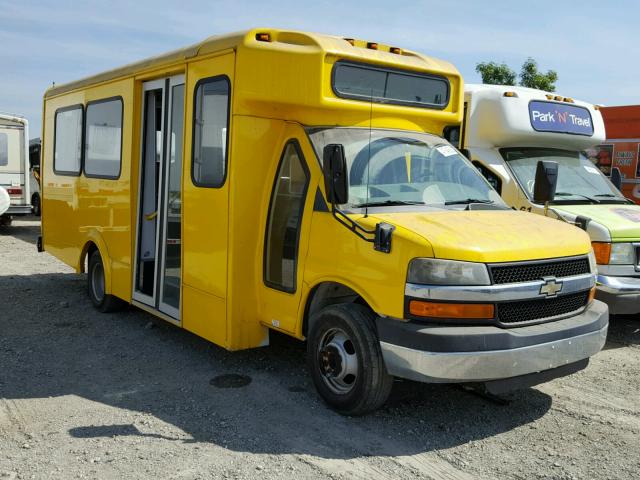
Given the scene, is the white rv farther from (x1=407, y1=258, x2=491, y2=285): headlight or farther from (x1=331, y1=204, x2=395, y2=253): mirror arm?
(x1=407, y1=258, x2=491, y2=285): headlight

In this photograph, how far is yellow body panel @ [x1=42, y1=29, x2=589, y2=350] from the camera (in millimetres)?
4344

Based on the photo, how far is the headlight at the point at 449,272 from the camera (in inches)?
161

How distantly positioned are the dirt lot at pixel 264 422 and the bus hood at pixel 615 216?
4.01 ft

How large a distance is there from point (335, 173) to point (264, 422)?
186cm

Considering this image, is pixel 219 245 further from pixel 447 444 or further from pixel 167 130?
pixel 447 444

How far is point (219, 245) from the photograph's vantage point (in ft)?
17.7

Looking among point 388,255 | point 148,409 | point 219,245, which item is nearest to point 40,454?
point 148,409

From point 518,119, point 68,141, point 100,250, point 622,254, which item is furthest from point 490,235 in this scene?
point 68,141

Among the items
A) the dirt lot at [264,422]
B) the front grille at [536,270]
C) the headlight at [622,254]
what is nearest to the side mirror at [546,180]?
the front grille at [536,270]

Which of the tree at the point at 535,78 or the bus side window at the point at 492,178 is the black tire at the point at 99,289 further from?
the tree at the point at 535,78

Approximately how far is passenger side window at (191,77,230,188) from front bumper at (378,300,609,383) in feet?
6.76

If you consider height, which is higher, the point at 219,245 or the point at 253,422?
the point at 219,245

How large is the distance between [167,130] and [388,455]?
3788 mm

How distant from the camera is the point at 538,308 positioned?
14.6ft
